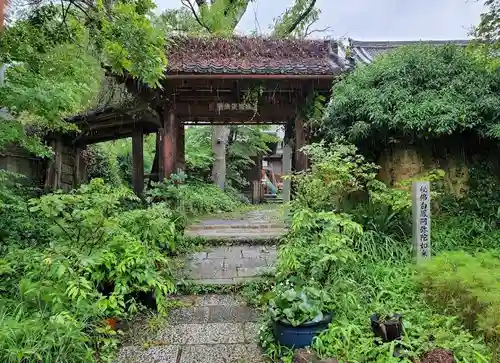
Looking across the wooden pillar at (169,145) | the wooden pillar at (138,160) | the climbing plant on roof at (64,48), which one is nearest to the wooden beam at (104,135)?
the wooden pillar at (138,160)

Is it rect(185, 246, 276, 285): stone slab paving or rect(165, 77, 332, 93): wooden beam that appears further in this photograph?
rect(165, 77, 332, 93): wooden beam

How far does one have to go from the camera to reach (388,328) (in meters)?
2.74

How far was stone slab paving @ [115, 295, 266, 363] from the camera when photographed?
304 centimetres

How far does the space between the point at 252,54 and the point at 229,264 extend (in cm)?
422

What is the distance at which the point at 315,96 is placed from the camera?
24.7 feet

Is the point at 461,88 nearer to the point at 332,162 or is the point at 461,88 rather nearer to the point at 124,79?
the point at 332,162

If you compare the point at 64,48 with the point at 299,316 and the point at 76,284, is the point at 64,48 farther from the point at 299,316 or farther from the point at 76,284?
the point at 299,316

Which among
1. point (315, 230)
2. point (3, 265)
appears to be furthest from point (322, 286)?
point (3, 265)

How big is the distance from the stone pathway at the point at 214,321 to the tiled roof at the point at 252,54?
3123mm

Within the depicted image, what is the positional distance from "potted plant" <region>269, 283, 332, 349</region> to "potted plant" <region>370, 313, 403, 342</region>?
1.20ft

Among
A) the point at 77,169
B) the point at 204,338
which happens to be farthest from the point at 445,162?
the point at 77,169

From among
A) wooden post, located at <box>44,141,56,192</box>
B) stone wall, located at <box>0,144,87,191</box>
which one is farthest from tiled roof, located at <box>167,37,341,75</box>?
wooden post, located at <box>44,141,56,192</box>

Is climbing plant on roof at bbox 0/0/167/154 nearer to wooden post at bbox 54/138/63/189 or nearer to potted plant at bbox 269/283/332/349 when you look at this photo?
potted plant at bbox 269/283/332/349

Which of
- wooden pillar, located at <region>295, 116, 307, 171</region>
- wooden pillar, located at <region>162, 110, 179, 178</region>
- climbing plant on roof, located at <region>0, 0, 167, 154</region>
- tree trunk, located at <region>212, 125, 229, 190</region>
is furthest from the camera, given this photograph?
tree trunk, located at <region>212, 125, 229, 190</region>
